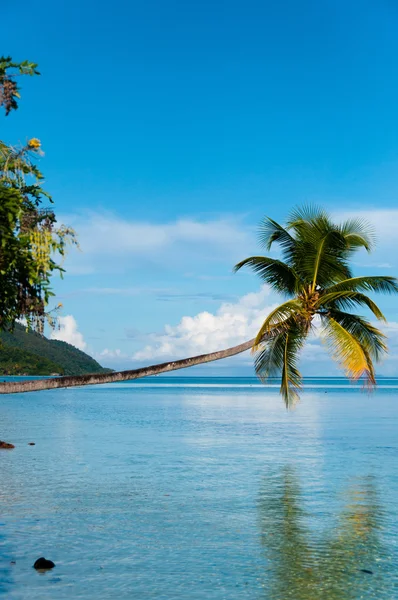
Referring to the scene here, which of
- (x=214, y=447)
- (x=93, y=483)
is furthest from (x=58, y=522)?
(x=214, y=447)

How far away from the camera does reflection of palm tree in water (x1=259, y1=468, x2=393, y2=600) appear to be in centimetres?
1417

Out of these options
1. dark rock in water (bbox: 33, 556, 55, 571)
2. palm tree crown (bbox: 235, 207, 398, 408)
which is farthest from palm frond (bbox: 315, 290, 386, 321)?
dark rock in water (bbox: 33, 556, 55, 571)

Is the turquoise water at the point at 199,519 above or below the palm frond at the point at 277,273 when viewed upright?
below

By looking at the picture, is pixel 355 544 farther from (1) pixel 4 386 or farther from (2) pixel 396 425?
(2) pixel 396 425

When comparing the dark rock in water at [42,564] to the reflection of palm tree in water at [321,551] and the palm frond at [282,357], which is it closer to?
the reflection of palm tree in water at [321,551]

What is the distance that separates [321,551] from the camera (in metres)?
17.4

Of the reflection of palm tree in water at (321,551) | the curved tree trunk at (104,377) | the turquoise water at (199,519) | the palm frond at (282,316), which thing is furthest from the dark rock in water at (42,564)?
the palm frond at (282,316)

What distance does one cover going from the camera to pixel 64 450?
3747cm

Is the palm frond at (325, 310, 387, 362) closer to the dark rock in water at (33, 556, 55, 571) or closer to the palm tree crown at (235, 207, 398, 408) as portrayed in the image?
the palm tree crown at (235, 207, 398, 408)

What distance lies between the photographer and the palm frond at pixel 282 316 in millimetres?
18875

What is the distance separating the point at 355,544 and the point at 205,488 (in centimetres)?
878

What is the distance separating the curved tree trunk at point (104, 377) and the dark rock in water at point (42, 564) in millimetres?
4549

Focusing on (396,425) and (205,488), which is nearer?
(205,488)

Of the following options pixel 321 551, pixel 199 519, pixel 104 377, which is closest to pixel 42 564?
pixel 104 377
